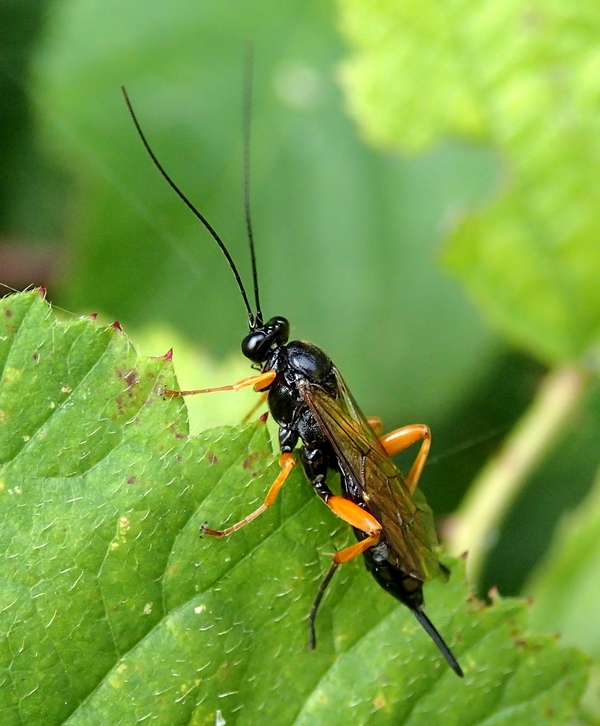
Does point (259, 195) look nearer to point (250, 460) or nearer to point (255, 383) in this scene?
point (255, 383)

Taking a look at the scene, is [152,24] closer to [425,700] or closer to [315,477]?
[315,477]

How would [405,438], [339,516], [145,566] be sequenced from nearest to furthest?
[145,566]
[339,516]
[405,438]

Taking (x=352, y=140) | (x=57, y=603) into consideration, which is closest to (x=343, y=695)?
(x=57, y=603)

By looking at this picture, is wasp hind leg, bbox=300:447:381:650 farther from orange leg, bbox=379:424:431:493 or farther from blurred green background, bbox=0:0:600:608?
blurred green background, bbox=0:0:600:608

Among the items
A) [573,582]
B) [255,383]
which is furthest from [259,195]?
[573,582]

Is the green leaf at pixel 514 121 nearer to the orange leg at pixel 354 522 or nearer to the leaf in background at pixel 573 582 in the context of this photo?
the leaf in background at pixel 573 582

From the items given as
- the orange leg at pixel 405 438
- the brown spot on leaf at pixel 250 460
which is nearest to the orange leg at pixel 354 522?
the brown spot on leaf at pixel 250 460
